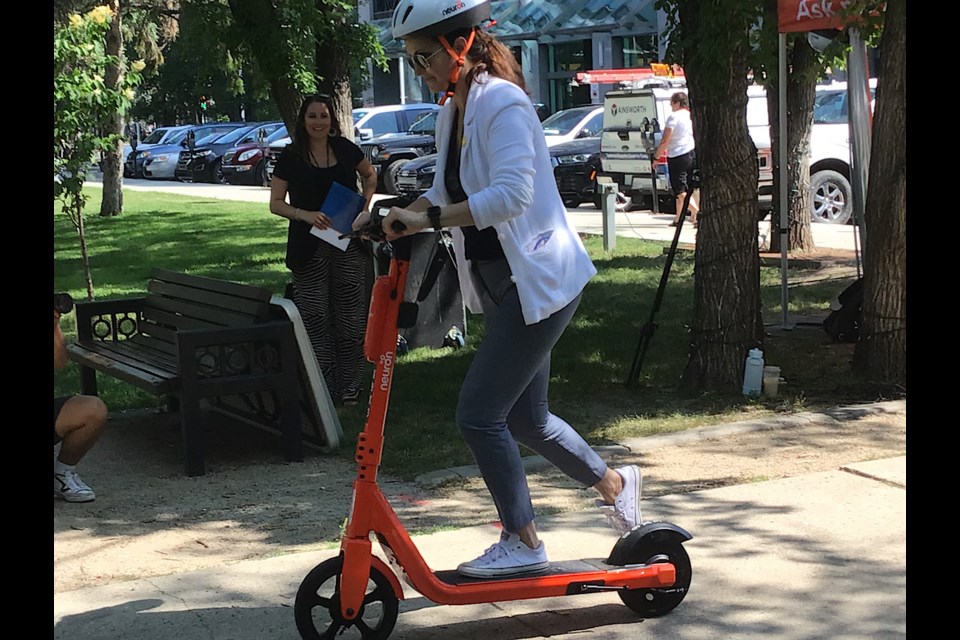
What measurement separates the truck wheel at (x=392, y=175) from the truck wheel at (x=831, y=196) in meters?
9.46

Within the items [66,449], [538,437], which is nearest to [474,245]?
[538,437]

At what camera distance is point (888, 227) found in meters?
7.53

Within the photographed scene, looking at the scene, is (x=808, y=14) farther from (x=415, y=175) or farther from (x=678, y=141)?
(x=415, y=175)

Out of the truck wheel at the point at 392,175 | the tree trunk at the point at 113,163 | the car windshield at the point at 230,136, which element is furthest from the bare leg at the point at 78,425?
the car windshield at the point at 230,136

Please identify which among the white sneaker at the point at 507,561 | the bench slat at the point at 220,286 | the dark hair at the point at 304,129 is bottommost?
the white sneaker at the point at 507,561

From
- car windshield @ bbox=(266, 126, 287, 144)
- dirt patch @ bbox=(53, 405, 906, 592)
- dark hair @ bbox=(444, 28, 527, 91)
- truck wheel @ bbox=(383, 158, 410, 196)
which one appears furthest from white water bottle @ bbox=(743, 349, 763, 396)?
car windshield @ bbox=(266, 126, 287, 144)

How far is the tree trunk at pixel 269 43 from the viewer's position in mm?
10352

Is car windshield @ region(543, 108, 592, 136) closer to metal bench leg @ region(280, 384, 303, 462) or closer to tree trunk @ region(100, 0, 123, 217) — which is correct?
tree trunk @ region(100, 0, 123, 217)

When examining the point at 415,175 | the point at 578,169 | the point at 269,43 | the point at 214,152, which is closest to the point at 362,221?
the point at 269,43

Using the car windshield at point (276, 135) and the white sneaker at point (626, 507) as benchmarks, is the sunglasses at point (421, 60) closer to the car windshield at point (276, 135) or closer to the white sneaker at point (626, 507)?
the white sneaker at point (626, 507)

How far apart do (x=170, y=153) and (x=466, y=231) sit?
34.8m

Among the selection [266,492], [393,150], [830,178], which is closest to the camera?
[266,492]

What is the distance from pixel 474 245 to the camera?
4.05 meters

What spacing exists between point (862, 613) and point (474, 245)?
170 cm
